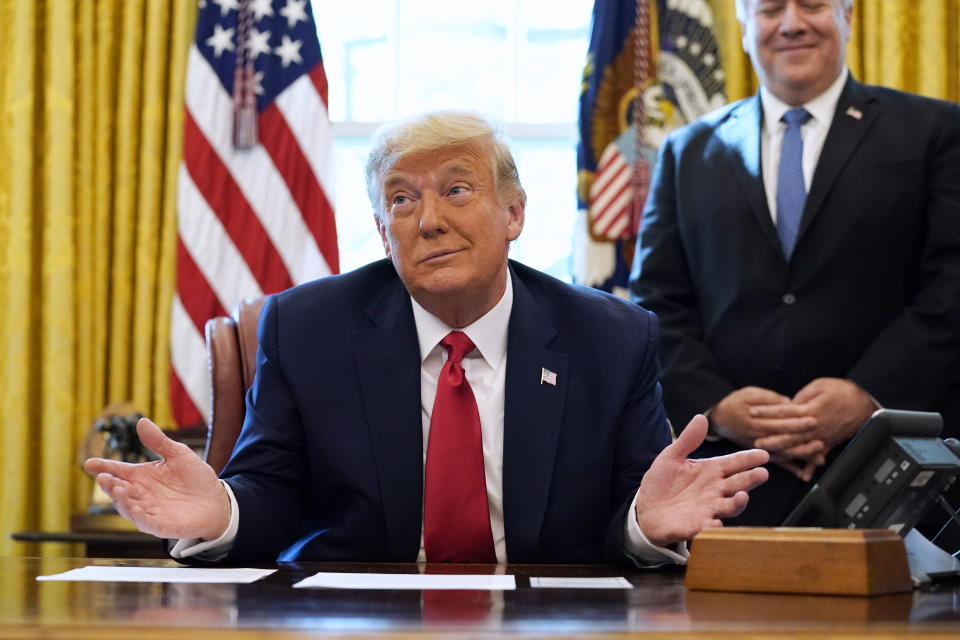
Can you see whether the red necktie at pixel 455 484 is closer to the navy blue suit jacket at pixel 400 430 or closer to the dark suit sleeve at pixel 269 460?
the navy blue suit jacket at pixel 400 430

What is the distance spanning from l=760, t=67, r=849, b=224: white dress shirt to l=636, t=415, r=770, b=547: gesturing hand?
1.36 metres

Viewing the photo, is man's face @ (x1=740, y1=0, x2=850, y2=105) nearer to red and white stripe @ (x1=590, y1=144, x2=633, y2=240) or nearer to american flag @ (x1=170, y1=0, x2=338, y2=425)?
red and white stripe @ (x1=590, y1=144, x2=633, y2=240)

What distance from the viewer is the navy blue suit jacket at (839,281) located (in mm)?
2855

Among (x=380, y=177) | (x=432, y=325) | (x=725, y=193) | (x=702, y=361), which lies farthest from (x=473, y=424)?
(x=725, y=193)

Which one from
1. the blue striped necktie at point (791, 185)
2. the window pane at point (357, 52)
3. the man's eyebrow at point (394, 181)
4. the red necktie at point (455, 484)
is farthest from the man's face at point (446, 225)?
the window pane at point (357, 52)

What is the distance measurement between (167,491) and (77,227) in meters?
2.94

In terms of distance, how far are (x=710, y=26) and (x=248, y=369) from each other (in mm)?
2685

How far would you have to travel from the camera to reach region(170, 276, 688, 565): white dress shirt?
2.20 meters

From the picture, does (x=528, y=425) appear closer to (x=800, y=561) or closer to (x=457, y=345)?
(x=457, y=345)

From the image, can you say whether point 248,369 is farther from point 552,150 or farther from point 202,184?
point 552,150

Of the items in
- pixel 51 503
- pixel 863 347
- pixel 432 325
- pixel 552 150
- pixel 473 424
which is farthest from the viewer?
pixel 552 150

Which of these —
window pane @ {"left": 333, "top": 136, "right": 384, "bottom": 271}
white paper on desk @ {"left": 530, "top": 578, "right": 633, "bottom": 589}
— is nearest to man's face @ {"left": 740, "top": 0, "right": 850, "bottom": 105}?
white paper on desk @ {"left": 530, "top": 578, "right": 633, "bottom": 589}

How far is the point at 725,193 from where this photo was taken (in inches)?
122

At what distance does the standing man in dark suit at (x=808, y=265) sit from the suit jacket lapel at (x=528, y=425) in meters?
0.72
